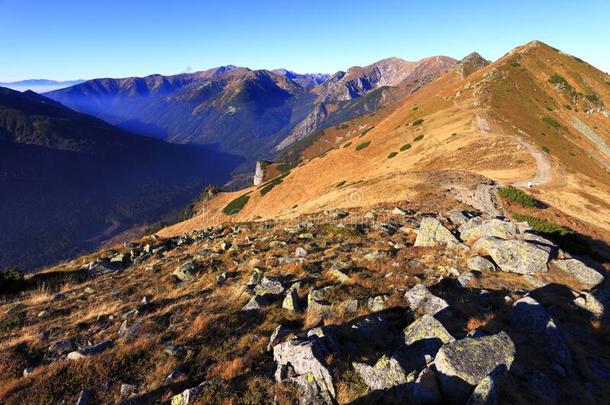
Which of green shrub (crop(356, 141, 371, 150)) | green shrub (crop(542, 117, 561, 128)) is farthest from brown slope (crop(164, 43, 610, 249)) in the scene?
green shrub (crop(356, 141, 371, 150))

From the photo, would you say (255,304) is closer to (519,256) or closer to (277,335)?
(277,335)

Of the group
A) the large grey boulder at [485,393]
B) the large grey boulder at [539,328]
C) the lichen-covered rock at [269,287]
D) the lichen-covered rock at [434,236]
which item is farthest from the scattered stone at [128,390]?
the lichen-covered rock at [434,236]

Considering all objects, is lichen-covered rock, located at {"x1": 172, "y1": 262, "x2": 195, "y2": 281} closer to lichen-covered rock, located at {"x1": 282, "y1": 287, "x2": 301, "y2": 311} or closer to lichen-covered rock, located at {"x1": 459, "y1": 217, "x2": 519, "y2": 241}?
lichen-covered rock, located at {"x1": 282, "y1": 287, "x2": 301, "y2": 311}

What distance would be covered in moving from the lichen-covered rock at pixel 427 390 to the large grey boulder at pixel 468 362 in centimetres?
17

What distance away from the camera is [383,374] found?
8.84 m

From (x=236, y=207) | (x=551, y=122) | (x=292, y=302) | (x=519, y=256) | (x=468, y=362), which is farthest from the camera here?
(x=236, y=207)

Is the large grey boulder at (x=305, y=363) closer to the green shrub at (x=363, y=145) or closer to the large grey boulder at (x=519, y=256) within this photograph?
the large grey boulder at (x=519, y=256)

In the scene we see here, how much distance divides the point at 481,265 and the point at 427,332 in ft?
27.8

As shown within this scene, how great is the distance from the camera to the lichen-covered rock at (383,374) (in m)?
8.71

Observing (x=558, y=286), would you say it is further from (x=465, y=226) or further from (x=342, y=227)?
(x=342, y=227)

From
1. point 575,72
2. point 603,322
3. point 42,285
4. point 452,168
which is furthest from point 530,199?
point 575,72

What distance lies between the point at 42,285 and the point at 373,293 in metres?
23.9

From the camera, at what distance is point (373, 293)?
49.0 ft

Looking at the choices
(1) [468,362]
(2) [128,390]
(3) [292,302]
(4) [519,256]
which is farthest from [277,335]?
(4) [519,256]
